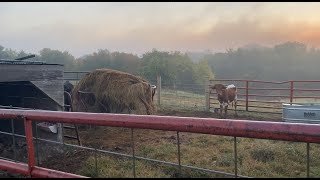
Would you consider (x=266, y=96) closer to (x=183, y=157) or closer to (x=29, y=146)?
(x=183, y=157)

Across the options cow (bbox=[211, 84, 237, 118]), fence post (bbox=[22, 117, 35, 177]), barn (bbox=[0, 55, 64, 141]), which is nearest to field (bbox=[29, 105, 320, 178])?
barn (bbox=[0, 55, 64, 141])

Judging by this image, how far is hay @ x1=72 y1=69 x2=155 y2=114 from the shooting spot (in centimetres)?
888

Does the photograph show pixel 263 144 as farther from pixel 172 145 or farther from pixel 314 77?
pixel 314 77

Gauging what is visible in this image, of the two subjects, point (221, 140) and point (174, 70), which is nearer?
point (221, 140)

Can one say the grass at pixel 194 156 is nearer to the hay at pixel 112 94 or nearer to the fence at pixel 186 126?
the hay at pixel 112 94

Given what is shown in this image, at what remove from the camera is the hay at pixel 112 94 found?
29.1 feet

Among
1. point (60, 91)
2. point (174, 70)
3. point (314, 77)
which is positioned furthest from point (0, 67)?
point (314, 77)

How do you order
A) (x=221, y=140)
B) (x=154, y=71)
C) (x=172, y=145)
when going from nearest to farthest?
(x=172, y=145) < (x=221, y=140) < (x=154, y=71)

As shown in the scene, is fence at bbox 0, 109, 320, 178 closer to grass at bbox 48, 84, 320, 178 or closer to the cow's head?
grass at bbox 48, 84, 320, 178

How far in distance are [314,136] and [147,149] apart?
5.29 meters

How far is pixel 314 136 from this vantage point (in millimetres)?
1219

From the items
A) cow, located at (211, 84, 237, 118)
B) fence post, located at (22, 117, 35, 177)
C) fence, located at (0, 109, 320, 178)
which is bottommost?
cow, located at (211, 84, 237, 118)

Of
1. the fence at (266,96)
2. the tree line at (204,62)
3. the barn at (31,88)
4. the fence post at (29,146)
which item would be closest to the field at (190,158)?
the barn at (31,88)

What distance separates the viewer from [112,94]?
886cm
